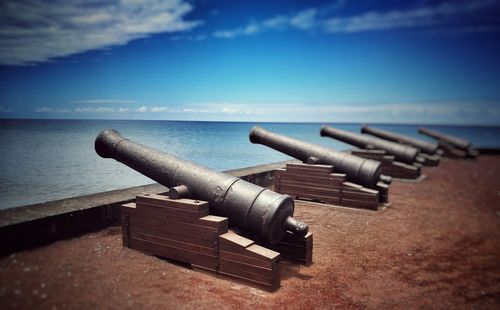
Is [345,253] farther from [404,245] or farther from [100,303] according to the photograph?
[100,303]

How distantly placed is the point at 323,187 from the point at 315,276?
392cm

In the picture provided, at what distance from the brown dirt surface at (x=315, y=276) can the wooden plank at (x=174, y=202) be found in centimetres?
77

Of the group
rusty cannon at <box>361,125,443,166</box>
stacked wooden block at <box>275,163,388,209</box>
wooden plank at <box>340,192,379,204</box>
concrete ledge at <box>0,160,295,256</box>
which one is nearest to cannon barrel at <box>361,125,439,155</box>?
rusty cannon at <box>361,125,443,166</box>

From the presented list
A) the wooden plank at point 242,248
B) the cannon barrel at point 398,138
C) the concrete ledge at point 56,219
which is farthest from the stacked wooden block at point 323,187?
the cannon barrel at point 398,138

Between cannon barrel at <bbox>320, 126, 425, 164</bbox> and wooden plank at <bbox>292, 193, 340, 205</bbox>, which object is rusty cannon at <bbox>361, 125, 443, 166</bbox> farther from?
wooden plank at <bbox>292, 193, 340, 205</bbox>

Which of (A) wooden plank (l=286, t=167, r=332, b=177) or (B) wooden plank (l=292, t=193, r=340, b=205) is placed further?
(A) wooden plank (l=286, t=167, r=332, b=177)

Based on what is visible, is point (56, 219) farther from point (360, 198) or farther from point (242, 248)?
point (360, 198)

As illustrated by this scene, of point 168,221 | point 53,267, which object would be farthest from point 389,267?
point 53,267

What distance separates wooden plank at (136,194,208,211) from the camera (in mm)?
4108

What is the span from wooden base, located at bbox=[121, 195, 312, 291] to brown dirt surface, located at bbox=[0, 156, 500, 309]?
0.14m

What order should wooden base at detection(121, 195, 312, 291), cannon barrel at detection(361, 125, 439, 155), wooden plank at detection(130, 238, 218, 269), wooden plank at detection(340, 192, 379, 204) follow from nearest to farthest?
1. wooden base at detection(121, 195, 312, 291)
2. wooden plank at detection(130, 238, 218, 269)
3. wooden plank at detection(340, 192, 379, 204)
4. cannon barrel at detection(361, 125, 439, 155)

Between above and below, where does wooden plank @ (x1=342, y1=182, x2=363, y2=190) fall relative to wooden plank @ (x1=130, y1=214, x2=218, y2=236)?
below

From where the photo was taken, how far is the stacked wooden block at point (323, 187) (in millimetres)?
7680

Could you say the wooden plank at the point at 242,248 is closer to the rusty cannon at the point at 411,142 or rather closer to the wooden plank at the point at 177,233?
the wooden plank at the point at 177,233
